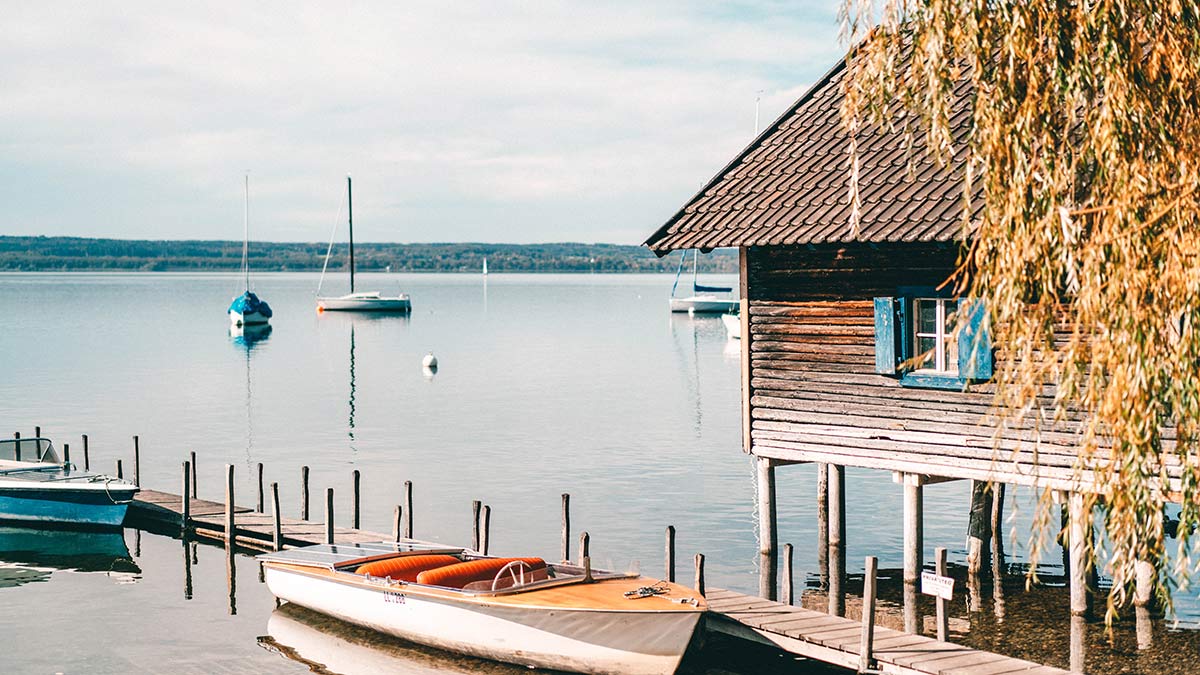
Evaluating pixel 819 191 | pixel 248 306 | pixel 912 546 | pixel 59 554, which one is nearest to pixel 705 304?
pixel 248 306

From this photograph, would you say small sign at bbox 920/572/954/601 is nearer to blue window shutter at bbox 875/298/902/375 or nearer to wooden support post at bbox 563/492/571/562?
blue window shutter at bbox 875/298/902/375

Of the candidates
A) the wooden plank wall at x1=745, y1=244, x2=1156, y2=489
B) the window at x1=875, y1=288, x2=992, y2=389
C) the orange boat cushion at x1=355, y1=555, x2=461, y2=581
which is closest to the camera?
the wooden plank wall at x1=745, y1=244, x2=1156, y2=489

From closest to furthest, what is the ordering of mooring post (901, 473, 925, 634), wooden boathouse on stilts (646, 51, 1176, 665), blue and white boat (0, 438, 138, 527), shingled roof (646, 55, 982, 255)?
shingled roof (646, 55, 982, 255) → wooden boathouse on stilts (646, 51, 1176, 665) → mooring post (901, 473, 925, 634) → blue and white boat (0, 438, 138, 527)

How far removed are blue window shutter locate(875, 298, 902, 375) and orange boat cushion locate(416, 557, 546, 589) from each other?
588cm

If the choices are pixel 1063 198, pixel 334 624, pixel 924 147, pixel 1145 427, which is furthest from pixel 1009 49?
pixel 334 624

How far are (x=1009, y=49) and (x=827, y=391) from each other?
10.2 m

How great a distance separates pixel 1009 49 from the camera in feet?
35.6

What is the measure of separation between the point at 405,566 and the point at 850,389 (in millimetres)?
7408

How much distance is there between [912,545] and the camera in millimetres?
21594

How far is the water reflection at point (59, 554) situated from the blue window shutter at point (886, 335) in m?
15.5

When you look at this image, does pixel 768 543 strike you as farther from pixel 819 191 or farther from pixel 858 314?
pixel 819 191

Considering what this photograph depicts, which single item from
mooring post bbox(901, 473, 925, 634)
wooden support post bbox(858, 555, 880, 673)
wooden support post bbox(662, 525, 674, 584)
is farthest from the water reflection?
wooden support post bbox(858, 555, 880, 673)

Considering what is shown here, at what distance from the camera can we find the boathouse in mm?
18672

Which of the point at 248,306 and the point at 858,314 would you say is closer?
the point at 858,314
